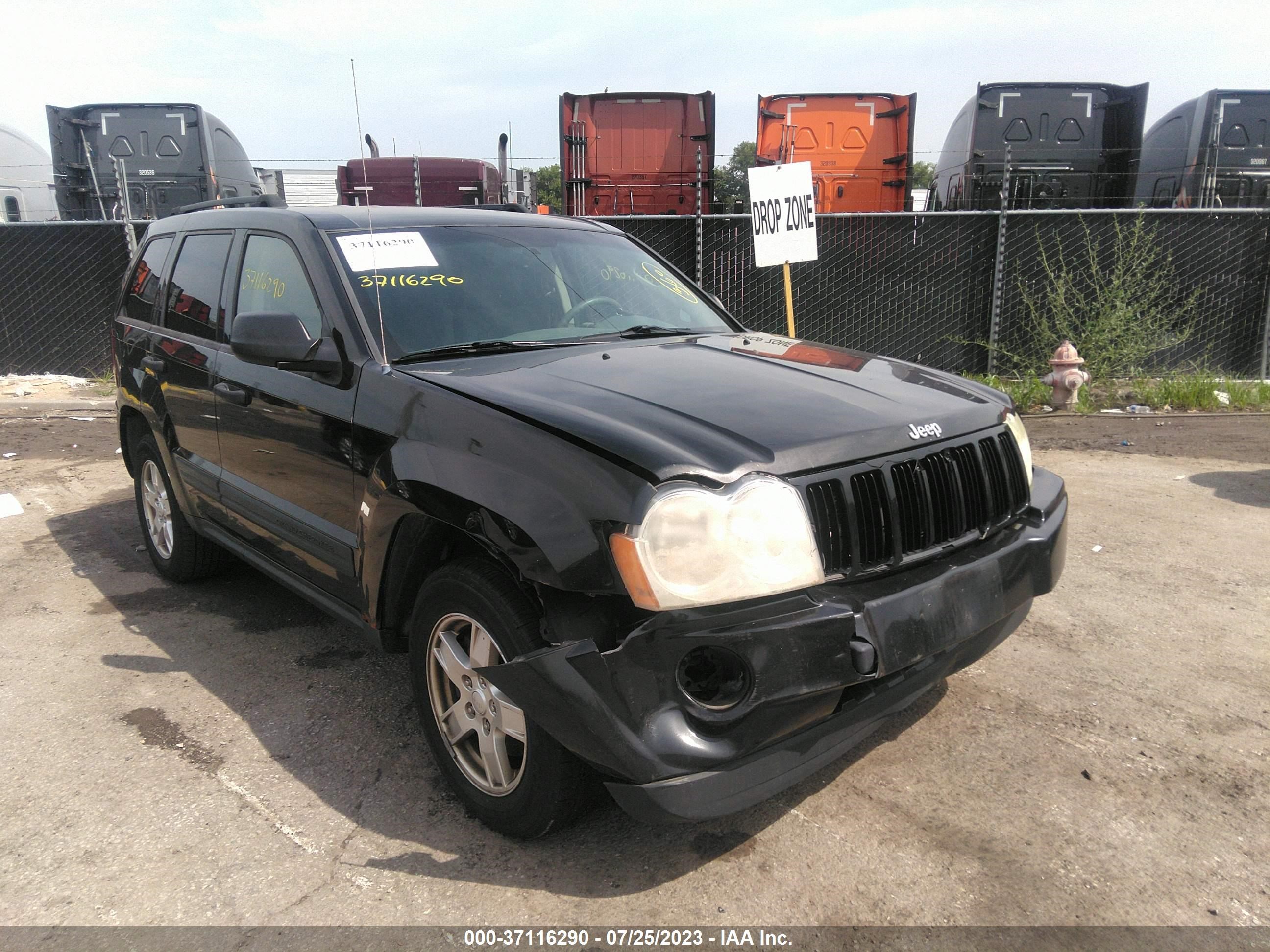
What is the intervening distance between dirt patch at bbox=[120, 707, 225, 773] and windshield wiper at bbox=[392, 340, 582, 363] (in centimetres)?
147

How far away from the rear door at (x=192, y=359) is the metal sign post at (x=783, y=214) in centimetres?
420

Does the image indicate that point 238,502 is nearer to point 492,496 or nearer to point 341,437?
point 341,437

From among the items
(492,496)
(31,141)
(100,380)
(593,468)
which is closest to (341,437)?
(492,496)

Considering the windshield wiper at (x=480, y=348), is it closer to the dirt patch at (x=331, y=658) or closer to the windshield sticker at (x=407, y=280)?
the windshield sticker at (x=407, y=280)

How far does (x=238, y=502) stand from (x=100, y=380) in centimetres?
870

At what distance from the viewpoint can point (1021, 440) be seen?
308cm

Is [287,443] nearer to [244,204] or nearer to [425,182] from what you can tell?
[244,204]

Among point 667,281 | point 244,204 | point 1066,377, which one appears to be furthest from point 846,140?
point 244,204

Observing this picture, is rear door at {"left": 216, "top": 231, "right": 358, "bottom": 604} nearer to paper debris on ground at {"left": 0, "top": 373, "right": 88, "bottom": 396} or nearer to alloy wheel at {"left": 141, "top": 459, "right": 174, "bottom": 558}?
alloy wheel at {"left": 141, "top": 459, "right": 174, "bottom": 558}

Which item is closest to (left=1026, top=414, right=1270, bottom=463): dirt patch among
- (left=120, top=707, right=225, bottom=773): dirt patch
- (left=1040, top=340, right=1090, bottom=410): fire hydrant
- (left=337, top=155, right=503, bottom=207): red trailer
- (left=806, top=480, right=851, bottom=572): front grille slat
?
(left=1040, top=340, right=1090, bottom=410): fire hydrant

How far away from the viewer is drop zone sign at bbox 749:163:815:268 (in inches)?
283

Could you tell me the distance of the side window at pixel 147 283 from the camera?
15.0 feet

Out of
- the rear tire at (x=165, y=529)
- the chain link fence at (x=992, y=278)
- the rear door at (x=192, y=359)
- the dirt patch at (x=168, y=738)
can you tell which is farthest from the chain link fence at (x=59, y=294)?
the dirt patch at (x=168, y=738)

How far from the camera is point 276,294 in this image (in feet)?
11.6
